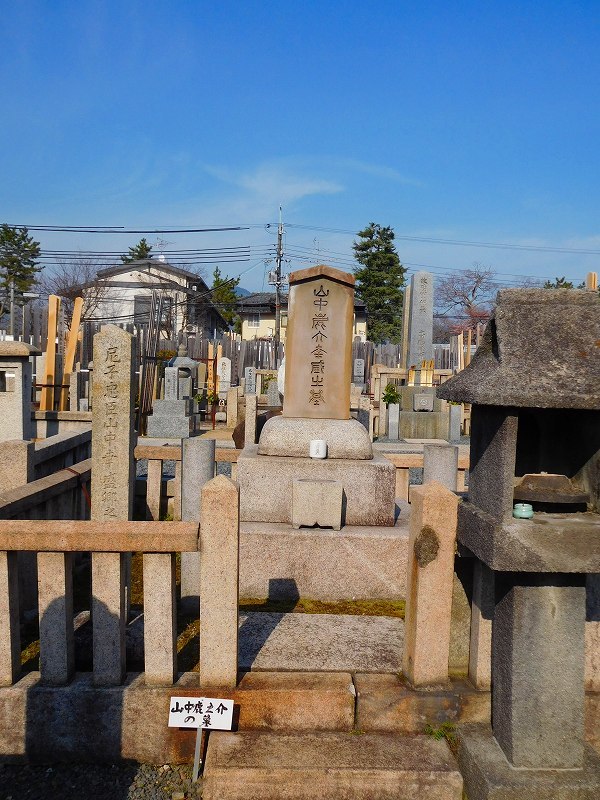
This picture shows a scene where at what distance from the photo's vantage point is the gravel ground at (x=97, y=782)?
9.23 feet

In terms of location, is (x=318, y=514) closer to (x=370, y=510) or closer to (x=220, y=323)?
(x=370, y=510)

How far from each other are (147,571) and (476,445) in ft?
6.28

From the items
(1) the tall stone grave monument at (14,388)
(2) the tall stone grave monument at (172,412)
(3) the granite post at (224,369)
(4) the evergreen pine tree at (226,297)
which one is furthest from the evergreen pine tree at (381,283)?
(1) the tall stone grave monument at (14,388)

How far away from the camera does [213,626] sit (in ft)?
9.84

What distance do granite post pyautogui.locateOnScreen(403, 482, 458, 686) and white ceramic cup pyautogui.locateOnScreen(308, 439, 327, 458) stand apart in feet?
8.39

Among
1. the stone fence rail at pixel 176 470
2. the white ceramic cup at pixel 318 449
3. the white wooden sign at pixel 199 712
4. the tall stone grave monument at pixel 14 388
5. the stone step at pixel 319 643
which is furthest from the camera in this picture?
the tall stone grave monument at pixel 14 388

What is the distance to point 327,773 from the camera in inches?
108

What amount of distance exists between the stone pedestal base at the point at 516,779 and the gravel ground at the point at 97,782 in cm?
134

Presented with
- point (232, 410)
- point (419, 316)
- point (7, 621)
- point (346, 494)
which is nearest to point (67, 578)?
point (7, 621)

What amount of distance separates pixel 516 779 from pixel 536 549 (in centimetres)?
109

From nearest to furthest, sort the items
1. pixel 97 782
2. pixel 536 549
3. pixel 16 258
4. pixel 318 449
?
pixel 536 549
pixel 97 782
pixel 318 449
pixel 16 258

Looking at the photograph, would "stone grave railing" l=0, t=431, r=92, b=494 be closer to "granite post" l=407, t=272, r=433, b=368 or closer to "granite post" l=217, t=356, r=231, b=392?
"granite post" l=407, t=272, r=433, b=368

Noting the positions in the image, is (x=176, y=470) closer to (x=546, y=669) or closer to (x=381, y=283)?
(x=546, y=669)

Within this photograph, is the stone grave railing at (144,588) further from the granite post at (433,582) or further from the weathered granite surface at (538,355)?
the weathered granite surface at (538,355)
